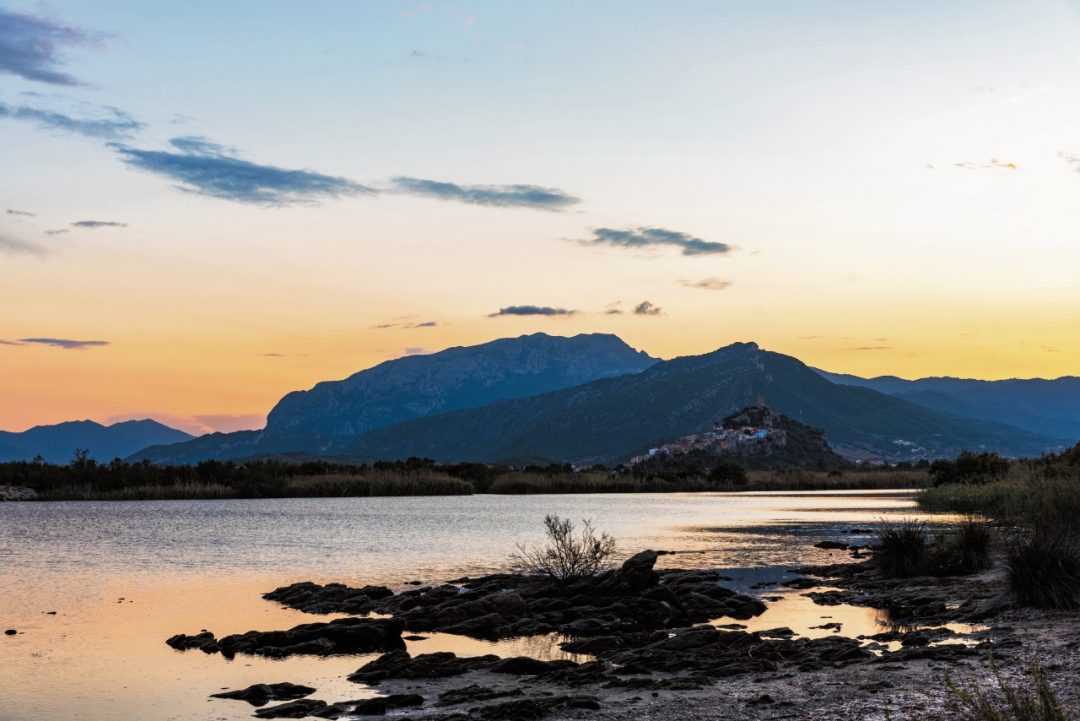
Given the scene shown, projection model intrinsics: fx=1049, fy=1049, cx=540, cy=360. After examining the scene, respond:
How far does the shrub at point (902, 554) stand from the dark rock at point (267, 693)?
22.2m

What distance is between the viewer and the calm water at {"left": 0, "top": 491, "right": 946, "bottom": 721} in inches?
832

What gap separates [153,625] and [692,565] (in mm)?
21655

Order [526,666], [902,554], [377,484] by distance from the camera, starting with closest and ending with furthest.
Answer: [526,666] < [902,554] < [377,484]

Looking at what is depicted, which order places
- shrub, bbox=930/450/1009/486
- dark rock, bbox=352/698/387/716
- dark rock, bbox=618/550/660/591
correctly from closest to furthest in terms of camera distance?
1. dark rock, bbox=352/698/387/716
2. dark rock, bbox=618/550/660/591
3. shrub, bbox=930/450/1009/486

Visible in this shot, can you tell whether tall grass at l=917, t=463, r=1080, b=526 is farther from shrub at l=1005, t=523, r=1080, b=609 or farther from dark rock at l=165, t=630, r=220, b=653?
dark rock at l=165, t=630, r=220, b=653

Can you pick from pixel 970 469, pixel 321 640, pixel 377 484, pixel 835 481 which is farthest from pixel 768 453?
pixel 321 640

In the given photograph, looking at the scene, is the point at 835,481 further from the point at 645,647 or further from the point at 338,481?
the point at 645,647

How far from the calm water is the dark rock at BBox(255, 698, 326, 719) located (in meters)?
0.38

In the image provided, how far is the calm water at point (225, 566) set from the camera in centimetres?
2112

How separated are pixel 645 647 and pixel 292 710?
8174 mm

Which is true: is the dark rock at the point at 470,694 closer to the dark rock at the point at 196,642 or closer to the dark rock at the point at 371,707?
the dark rock at the point at 371,707

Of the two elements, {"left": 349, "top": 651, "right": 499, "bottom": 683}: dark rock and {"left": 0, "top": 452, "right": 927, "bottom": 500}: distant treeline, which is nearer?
{"left": 349, "top": 651, "right": 499, "bottom": 683}: dark rock

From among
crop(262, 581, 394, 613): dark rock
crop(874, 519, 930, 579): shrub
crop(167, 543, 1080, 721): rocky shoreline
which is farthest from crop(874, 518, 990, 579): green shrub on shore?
crop(262, 581, 394, 613): dark rock

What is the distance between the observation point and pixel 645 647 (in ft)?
75.0
